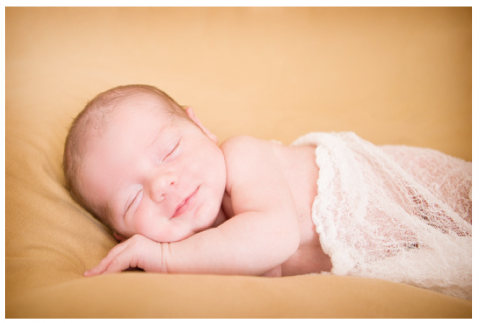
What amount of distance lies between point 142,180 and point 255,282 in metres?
0.41

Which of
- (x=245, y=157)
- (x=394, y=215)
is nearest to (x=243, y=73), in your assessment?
(x=245, y=157)

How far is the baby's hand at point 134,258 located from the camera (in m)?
0.75

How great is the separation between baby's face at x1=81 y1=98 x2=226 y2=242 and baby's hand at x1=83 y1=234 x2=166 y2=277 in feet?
0.15

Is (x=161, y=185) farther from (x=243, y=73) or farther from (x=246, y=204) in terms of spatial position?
(x=243, y=73)

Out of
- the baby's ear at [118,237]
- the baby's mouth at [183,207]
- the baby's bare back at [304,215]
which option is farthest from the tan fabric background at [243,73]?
the baby's bare back at [304,215]

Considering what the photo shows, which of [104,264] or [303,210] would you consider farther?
[303,210]

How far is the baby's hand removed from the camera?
0.75 m

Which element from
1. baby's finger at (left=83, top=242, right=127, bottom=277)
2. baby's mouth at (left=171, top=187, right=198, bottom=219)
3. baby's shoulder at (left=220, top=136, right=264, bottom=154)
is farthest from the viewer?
baby's shoulder at (left=220, top=136, right=264, bottom=154)

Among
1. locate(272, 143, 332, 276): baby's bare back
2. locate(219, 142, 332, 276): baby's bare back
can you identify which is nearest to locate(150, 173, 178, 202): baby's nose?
locate(219, 142, 332, 276): baby's bare back

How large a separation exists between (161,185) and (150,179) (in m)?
0.05

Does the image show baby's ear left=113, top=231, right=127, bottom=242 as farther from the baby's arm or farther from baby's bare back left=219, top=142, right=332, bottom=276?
baby's bare back left=219, top=142, right=332, bottom=276

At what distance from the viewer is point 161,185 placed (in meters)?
0.80

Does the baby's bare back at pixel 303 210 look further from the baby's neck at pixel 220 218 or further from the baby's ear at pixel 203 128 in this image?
the baby's ear at pixel 203 128

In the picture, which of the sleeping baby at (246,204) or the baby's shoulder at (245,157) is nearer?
the sleeping baby at (246,204)
